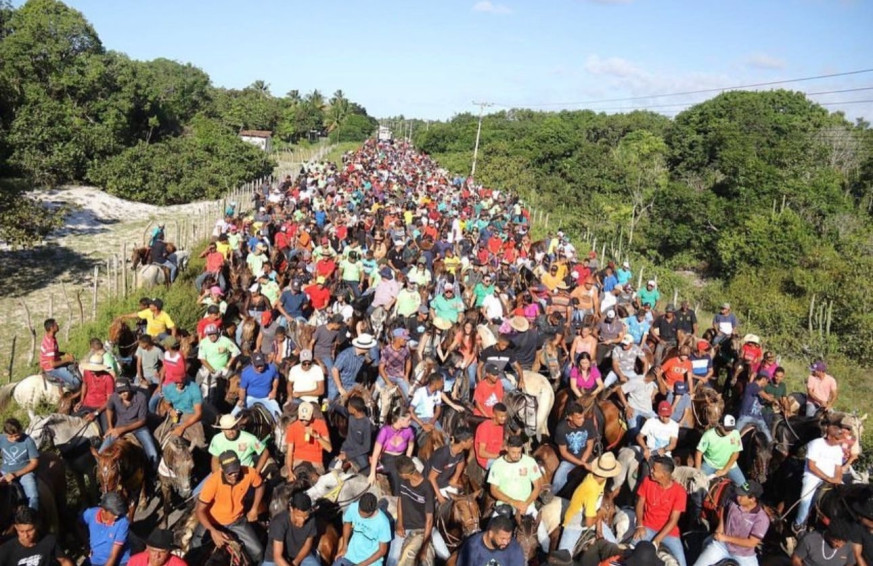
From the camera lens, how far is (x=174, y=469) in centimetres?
685

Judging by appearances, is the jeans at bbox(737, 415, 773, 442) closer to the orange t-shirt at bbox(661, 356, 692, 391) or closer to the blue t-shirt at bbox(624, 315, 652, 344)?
the orange t-shirt at bbox(661, 356, 692, 391)

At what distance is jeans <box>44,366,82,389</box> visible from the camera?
8383 mm

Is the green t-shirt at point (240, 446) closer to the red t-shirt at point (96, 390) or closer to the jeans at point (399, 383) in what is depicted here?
the red t-shirt at point (96, 390)

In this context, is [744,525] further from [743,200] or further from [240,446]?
[743,200]

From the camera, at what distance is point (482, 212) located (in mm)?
22312

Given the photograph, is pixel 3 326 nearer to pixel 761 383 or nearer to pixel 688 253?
pixel 761 383

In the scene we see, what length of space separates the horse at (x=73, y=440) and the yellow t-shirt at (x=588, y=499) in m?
5.24

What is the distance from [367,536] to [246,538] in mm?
1220

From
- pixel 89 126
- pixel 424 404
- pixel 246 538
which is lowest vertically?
pixel 246 538

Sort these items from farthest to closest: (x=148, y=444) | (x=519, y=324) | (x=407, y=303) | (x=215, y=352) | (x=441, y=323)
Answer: (x=407, y=303), (x=441, y=323), (x=519, y=324), (x=215, y=352), (x=148, y=444)

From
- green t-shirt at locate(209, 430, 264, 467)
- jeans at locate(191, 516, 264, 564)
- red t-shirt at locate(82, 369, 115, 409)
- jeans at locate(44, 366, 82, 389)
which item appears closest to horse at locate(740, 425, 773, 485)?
jeans at locate(191, 516, 264, 564)

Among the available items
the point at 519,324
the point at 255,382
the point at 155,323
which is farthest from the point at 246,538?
the point at 519,324

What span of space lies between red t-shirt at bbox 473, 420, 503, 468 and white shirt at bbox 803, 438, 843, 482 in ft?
11.4

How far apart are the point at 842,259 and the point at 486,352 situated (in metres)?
17.5
